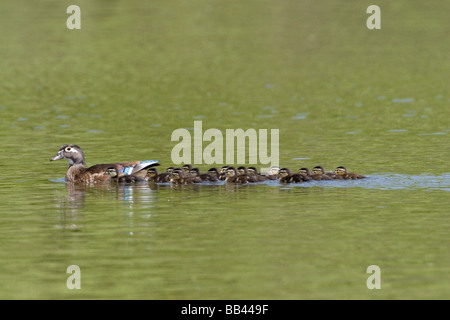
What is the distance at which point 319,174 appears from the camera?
73.1 feet

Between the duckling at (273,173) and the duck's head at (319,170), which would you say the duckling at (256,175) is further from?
the duck's head at (319,170)

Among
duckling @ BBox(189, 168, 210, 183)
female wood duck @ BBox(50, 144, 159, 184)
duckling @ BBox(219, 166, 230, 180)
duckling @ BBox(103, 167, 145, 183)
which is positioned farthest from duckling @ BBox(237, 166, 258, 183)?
duckling @ BBox(103, 167, 145, 183)

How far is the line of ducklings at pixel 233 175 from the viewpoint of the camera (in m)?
22.2

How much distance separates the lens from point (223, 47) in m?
54.0

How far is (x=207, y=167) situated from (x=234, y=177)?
2837mm

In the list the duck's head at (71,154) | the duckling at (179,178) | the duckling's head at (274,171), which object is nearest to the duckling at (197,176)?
the duckling at (179,178)

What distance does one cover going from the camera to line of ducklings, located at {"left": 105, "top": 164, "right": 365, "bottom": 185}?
22.2 metres

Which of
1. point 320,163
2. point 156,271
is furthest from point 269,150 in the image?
point 156,271

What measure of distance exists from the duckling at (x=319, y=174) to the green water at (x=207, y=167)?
1.15ft

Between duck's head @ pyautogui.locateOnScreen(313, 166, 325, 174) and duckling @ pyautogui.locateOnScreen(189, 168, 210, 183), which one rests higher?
duck's head @ pyautogui.locateOnScreen(313, 166, 325, 174)

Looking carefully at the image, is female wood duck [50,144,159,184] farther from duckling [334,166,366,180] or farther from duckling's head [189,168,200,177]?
duckling [334,166,366,180]

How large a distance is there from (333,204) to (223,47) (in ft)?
114

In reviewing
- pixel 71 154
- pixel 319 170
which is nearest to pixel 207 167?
pixel 71 154

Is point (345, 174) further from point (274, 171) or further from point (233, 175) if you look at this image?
point (233, 175)
